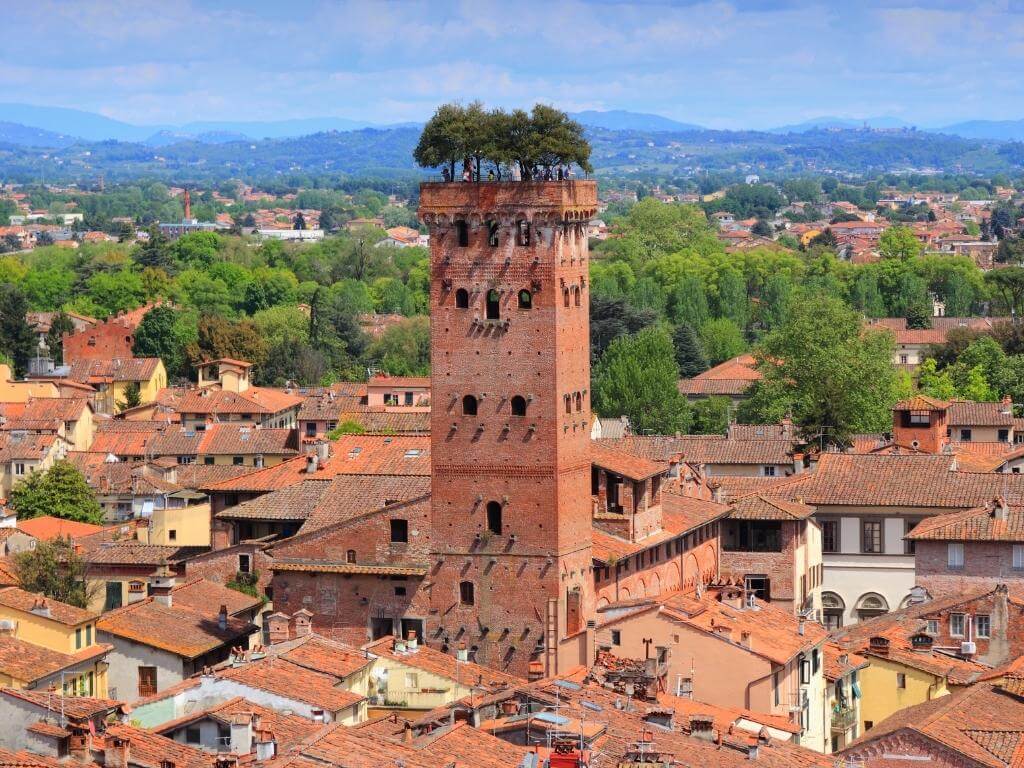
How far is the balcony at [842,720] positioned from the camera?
4834cm

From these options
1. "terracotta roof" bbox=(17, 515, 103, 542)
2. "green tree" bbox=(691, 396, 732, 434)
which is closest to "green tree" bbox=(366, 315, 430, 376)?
"green tree" bbox=(691, 396, 732, 434)

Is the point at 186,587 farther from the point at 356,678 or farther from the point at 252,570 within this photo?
the point at 356,678

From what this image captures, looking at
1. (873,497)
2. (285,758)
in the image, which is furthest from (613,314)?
(285,758)

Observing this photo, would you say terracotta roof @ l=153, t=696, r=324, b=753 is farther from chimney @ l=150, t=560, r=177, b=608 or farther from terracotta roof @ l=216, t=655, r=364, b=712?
chimney @ l=150, t=560, r=177, b=608

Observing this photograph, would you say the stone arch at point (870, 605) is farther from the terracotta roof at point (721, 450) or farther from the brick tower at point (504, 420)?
the brick tower at point (504, 420)

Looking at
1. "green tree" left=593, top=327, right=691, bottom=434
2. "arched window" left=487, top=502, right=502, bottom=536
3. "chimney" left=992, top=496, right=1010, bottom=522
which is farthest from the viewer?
"green tree" left=593, top=327, right=691, bottom=434

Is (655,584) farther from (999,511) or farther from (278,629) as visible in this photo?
(278,629)

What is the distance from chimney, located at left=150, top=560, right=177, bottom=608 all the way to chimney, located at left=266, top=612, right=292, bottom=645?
2917 mm

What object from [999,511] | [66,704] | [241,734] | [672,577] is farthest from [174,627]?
[999,511]

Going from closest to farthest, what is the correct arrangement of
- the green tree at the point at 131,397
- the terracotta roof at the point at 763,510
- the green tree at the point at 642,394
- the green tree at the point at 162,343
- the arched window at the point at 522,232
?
the arched window at the point at 522,232, the terracotta roof at the point at 763,510, the green tree at the point at 642,394, the green tree at the point at 131,397, the green tree at the point at 162,343

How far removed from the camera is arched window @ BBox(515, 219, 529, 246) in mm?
52469

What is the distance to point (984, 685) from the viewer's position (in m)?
44.8

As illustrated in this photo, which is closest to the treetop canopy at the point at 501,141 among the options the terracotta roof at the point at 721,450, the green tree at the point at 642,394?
the terracotta roof at the point at 721,450

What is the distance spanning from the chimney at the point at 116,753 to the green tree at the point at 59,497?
38657 millimetres
